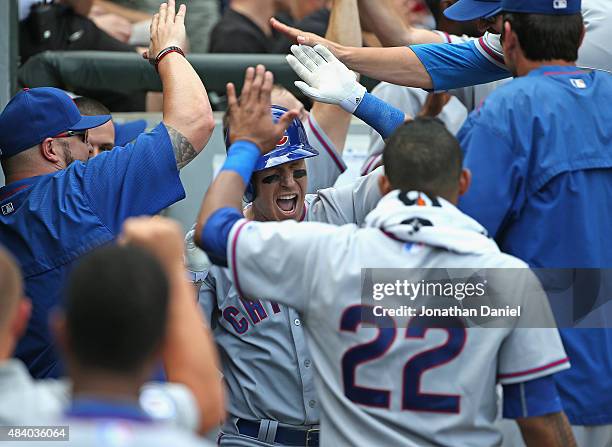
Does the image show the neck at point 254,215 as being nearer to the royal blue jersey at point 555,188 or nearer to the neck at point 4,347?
the royal blue jersey at point 555,188

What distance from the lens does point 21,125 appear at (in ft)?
13.0

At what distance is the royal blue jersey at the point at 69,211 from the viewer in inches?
148

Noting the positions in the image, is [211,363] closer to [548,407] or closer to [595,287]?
[548,407]

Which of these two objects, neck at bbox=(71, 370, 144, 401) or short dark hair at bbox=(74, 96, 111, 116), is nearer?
neck at bbox=(71, 370, 144, 401)

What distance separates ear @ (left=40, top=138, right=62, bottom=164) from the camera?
13.1 ft

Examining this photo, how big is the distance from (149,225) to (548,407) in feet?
3.96

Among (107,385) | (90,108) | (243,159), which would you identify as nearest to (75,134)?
(90,108)

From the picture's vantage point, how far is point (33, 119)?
3.98 m

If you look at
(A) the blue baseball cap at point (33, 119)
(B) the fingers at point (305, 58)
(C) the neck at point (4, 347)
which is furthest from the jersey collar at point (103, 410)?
(B) the fingers at point (305, 58)

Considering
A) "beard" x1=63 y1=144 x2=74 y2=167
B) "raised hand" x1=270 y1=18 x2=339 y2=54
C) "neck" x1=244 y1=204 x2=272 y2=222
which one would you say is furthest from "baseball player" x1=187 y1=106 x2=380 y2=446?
"beard" x1=63 y1=144 x2=74 y2=167

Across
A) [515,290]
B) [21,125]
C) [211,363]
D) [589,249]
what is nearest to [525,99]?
[589,249]

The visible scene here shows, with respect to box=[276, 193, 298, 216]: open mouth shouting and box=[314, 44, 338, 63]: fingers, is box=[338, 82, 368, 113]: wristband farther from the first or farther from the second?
A: box=[276, 193, 298, 216]: open mouth shouting

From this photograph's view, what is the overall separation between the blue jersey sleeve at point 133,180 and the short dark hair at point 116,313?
167 cm

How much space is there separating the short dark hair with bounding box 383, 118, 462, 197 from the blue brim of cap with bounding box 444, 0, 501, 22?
1140 millimetres
